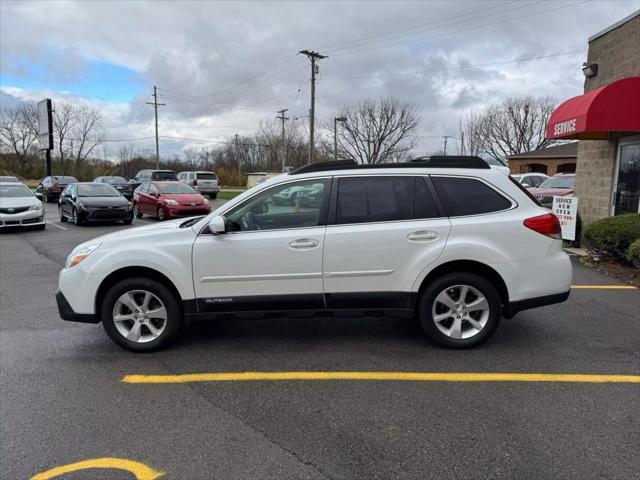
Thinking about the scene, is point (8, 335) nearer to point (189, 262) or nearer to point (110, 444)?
point (189, 262)

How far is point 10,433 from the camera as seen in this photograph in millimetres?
3164

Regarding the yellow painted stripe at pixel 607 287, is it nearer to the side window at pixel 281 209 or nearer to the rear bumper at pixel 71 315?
the side window at pixel 281 209

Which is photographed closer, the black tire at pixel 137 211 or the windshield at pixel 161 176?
the black tire at pixel 137 211

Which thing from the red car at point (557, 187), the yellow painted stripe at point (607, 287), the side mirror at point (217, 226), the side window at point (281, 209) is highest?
the red car at point (557, 187)

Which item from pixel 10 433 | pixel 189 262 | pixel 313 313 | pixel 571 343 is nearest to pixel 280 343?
pixel 313 313

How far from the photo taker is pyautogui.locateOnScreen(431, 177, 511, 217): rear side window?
14.4ft

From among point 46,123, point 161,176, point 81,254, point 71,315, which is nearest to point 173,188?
point 161,176

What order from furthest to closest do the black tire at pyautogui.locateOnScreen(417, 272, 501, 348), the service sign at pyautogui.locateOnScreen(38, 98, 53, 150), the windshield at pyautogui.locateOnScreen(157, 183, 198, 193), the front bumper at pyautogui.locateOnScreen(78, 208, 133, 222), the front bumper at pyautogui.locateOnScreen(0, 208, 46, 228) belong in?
the service sign at pyautogui.locateOnScreen(38, 98, 53, 150) → the windshield at pyautogui.locateOnScreen(157, 183, 198, 193) → the front bumper at pyautogui.locateOnScreen(78, 208, 133, 222) → the front bumper at pyautogui.locateOnScreen(0, 208, 46, 228) → the black tire at pyautogui.locateOnScreen(417, 272, 501, 348)

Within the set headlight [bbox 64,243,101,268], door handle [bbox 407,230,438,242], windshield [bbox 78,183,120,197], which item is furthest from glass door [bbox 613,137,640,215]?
windshield [bbox 78,183,120,197]

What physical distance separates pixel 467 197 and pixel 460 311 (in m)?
1.07

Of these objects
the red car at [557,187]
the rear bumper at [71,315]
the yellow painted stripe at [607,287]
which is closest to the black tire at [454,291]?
the rear bumper at [71,315]

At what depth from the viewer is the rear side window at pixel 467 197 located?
4.39m

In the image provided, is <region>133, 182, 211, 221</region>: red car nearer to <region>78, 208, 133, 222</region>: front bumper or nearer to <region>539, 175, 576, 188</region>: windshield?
<region>78, 208, 133, 222</region>: front bumper

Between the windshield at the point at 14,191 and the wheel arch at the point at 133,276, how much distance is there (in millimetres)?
12721
